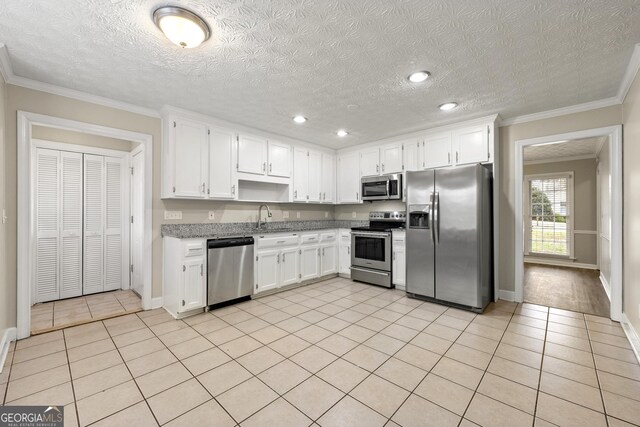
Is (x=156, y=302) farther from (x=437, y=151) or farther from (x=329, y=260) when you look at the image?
(x=437, y=151)

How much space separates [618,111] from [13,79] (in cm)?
610

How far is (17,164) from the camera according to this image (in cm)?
266

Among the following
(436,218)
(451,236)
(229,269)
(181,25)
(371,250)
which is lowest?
(229,269)

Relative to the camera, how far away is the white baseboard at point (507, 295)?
3766mm

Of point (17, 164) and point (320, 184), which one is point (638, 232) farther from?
point (17, 164)

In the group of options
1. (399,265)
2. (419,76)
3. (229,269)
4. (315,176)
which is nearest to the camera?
(419,76)

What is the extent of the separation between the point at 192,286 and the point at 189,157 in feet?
5.16

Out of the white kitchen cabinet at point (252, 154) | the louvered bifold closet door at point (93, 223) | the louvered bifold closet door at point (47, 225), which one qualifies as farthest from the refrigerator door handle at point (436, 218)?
the louvered bifold closet door at point (47, 225)

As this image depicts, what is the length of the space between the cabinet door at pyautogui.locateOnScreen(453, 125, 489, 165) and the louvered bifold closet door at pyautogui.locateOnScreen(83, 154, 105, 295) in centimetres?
504

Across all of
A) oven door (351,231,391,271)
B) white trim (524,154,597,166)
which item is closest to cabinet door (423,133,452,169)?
oven door (351,231,391,271)

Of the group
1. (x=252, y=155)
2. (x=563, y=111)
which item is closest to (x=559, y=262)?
(x=563, y=111)

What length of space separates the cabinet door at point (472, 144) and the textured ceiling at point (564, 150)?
7.25ft

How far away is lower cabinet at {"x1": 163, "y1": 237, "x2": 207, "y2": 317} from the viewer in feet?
10.5

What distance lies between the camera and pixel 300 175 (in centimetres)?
492
